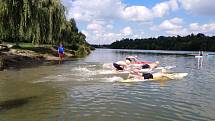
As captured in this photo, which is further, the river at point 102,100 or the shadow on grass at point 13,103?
the shadow on grass at point 13,103

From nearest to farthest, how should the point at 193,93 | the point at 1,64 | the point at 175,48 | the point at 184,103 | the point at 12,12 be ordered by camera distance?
1. the point at 184,103
2. the point at 193,93
3. the point at 1,64
4. the point at 12,12
5. the point at 175,48

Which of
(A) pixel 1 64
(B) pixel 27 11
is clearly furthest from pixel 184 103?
(B) pixel 27 11

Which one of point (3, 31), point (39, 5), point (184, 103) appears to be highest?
point (39, 5)

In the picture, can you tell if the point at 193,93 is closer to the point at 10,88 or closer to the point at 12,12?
the point at 10,88

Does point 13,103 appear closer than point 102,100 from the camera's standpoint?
Yes

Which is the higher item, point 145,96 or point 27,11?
point 27,11

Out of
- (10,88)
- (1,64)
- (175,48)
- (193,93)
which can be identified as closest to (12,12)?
(1,64)

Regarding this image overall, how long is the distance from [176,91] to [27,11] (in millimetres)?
16370

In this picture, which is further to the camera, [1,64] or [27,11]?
[27,11]

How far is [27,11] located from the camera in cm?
2967

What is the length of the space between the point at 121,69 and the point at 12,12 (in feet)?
33.3

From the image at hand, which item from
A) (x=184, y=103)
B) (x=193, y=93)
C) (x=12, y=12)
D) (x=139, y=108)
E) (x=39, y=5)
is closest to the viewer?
(x=139, y=108)

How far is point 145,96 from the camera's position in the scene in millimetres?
16344

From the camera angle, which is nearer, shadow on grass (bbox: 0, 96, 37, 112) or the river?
A: the river
